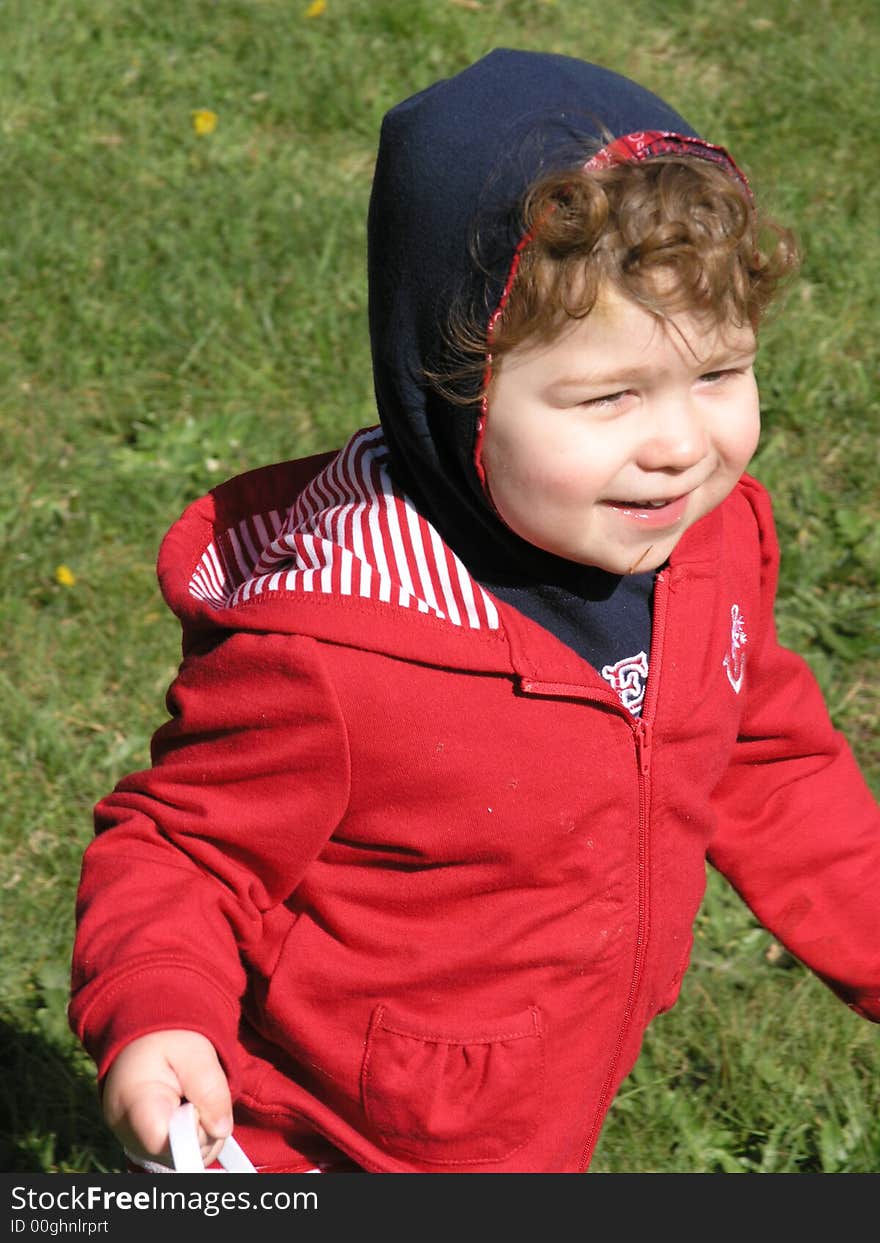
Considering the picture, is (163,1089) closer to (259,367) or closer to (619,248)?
(619,248)

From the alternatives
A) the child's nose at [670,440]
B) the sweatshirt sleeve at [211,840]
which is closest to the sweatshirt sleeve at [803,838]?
the child's nose at [670,440]

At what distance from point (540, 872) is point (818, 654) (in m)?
1.91

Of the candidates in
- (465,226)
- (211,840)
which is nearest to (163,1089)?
(211,840)

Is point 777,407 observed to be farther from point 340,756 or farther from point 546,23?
point 340,756

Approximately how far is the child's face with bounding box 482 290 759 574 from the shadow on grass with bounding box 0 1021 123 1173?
5.02 feet

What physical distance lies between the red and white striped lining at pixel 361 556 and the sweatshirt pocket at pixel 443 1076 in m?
0.51

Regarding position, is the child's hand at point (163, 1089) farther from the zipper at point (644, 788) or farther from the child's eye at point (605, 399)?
the child's eye at point (605, 399)

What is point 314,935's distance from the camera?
2076 mm

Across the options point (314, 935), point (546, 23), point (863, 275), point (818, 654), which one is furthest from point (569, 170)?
point (546, 23)

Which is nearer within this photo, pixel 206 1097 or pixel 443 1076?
pixel 206 1097

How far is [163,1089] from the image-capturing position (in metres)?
1.78

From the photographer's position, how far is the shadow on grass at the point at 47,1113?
2900mm

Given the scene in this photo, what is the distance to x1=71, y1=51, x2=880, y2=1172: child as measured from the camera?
1850mm

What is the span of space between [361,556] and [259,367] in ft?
8.16
